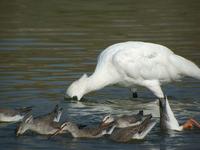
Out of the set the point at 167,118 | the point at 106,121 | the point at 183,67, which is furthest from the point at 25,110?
the point at 183,67

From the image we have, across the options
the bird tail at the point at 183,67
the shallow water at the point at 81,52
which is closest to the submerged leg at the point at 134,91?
the shallow water at the point at 81,52

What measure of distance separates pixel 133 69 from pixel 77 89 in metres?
1.01

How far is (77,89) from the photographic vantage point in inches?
663

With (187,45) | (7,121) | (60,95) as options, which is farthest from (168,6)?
(7,121)

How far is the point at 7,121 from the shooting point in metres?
15.2

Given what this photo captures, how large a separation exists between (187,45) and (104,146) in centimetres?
902

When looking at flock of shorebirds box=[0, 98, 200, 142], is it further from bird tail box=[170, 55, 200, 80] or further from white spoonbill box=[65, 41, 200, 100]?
bird tail box=[170, 55, 200, 80]

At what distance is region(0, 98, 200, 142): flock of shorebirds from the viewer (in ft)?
45.6

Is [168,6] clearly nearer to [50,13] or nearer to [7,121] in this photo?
[50,13]

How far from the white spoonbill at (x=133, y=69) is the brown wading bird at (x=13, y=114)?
1807 mm

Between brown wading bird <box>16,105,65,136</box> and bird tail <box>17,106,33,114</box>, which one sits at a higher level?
bird tail <box>17,106,33,114</box>

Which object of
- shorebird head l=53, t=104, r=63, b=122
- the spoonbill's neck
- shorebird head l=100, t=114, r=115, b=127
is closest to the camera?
shorebird head l=100, t=114, r=115, b=127

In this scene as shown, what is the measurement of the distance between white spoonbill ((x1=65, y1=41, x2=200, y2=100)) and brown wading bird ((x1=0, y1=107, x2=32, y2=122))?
5.93ft

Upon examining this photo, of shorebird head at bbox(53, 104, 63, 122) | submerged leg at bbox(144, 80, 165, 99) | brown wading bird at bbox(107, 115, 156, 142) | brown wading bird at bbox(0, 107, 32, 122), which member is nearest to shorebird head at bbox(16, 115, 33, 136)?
shorebird head at bbox(53, 104, 63, 122)
